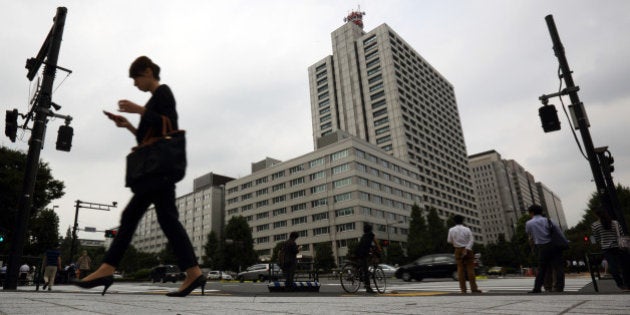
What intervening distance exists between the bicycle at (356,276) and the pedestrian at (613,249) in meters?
4.68

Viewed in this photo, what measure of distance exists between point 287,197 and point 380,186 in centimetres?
2023

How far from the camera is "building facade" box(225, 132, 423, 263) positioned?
228 ft

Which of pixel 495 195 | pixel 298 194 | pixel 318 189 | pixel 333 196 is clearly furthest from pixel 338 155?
pixel 495 195

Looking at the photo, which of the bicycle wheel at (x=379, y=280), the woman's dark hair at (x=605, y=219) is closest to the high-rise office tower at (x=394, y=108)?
the bicycle wheel at (x=379, y=280)

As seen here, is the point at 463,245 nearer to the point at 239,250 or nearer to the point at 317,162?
the point at 239,250

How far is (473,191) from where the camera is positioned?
112625mm

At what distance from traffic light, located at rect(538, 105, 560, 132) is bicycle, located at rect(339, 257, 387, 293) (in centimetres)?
518

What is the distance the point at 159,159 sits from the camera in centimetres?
218

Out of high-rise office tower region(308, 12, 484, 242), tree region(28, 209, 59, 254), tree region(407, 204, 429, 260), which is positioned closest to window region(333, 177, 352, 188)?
tree region(407, 204, 429, 260)

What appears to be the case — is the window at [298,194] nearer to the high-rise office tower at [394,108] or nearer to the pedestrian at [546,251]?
the high-rise office tower at [394,108]

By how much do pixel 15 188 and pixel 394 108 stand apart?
3091 inches

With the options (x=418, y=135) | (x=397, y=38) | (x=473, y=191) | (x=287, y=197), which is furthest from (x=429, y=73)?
(x=287, y=197)

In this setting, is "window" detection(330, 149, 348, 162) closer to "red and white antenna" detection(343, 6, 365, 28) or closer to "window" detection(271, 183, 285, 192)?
"window" detection(271, 183, 285, 192)

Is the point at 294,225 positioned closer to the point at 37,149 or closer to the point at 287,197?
the point at 287,197
